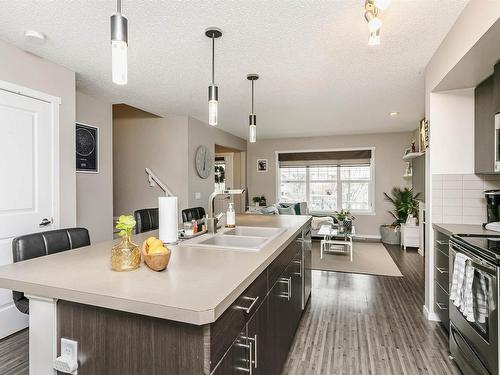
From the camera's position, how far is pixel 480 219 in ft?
8.53

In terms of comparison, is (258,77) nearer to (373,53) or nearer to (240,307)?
(373,53)

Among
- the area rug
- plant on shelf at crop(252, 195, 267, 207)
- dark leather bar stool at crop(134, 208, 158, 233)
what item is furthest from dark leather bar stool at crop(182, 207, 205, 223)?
plant on shelf at crop(252, 195, 267, 207)

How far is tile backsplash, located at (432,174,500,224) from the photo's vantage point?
8.54ft

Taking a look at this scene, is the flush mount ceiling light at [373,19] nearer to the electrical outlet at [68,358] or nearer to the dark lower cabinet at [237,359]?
the dark lower cabinet at [237,359]

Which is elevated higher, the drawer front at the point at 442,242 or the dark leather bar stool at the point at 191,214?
the dark leather bar stool at the point at 191,214

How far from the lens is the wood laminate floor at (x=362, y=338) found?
1.99 m

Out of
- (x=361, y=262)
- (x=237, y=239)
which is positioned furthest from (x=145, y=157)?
(x=361, y=262)

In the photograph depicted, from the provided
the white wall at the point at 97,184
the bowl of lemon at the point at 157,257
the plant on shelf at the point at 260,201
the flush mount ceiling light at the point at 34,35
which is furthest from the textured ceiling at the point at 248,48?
the plant on shelf at the point at 260,201

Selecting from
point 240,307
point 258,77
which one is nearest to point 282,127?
point 258,77

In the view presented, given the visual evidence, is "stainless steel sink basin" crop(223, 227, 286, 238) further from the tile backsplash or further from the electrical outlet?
the tile backsplash

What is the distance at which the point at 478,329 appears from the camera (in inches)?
65.0

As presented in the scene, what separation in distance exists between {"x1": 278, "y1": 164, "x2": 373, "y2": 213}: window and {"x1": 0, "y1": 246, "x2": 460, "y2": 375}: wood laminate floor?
3.47 m

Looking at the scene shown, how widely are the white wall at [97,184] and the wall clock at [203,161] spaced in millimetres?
1589

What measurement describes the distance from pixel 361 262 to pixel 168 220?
3696 millimetres
